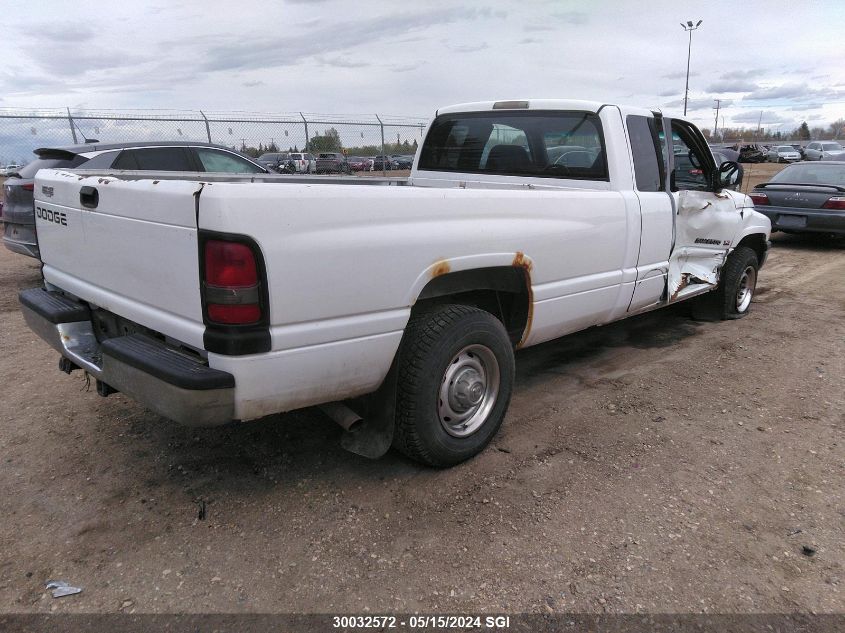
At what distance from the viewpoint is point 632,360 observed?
5074 millimetres

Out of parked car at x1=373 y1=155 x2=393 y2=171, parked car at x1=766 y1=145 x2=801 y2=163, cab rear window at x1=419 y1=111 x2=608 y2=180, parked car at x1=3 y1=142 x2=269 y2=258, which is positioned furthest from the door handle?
parked car at x1=766 y1=145 x2=801 y2=163

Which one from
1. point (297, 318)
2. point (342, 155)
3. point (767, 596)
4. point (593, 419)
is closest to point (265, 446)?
point (297, 318)

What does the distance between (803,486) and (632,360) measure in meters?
1.97

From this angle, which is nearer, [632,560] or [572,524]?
[632,560]

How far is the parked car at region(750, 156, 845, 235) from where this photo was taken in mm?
9969

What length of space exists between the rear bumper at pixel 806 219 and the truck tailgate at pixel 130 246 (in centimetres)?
972

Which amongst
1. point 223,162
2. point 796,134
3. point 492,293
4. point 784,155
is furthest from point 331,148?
point 796,134

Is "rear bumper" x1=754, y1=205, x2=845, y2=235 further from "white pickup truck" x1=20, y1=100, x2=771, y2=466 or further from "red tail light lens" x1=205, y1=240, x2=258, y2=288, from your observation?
"red tail light lens" x1=205, y1=240, x2=258, y2=288

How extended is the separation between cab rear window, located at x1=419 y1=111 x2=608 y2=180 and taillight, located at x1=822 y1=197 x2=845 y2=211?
7910 mm

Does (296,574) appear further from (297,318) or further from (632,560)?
(632,560)

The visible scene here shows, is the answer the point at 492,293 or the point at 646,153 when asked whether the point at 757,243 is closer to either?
the point at 646,153

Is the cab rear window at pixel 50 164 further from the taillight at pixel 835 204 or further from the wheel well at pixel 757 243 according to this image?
the taillight at pixel 835 204

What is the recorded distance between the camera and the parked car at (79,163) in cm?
688

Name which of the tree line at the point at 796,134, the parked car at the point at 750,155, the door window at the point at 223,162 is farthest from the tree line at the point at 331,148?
the tree line at the point at 796,134
